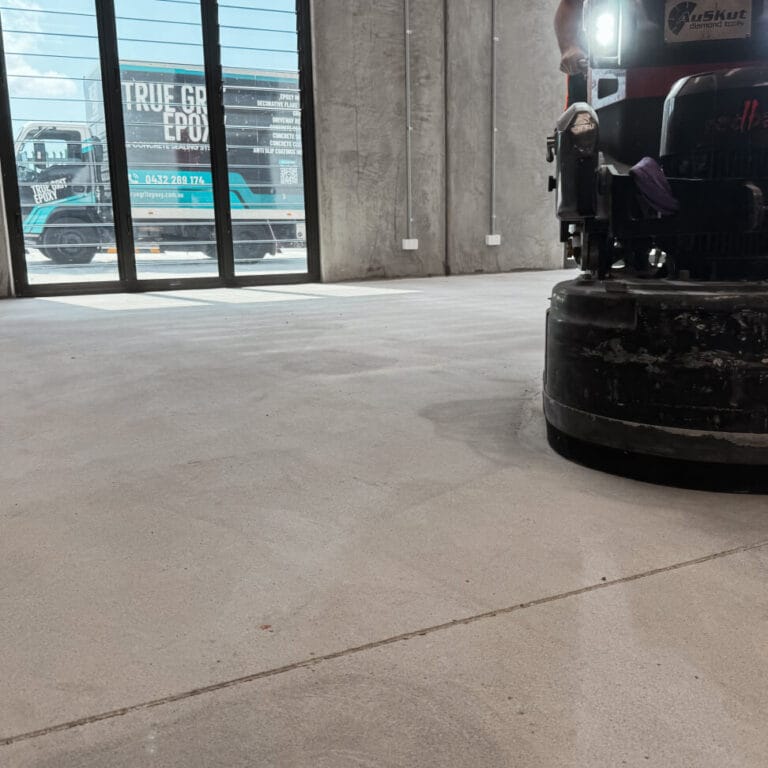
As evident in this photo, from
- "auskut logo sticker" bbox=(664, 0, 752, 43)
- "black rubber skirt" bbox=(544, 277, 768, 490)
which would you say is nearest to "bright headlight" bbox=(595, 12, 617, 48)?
"auskut logo sticker" bbox=(664, 0, 752, 43)

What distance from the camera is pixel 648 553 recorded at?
4.22 ft

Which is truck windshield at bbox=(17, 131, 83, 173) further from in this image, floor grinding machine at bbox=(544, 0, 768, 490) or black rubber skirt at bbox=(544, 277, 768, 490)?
black rubber skirt at bbox=(544, 277, 768, 490)

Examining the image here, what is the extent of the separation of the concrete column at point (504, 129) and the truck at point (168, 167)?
5.82 ft

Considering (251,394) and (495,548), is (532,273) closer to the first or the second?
(251,394)

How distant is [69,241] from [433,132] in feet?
12.5

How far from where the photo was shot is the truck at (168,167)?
6840mm

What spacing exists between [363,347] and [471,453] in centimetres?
169

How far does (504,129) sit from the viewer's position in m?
8.33

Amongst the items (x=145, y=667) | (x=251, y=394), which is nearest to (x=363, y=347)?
(x=251, y=394)

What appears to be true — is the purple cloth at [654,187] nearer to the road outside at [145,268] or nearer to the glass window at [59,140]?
the road outside at [145,268]

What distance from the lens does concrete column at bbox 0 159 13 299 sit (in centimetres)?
653

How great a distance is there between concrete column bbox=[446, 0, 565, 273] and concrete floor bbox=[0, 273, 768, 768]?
621 cm

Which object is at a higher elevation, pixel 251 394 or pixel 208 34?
pixel 208 34

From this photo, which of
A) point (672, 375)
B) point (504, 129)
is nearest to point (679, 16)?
point (672, 375)
